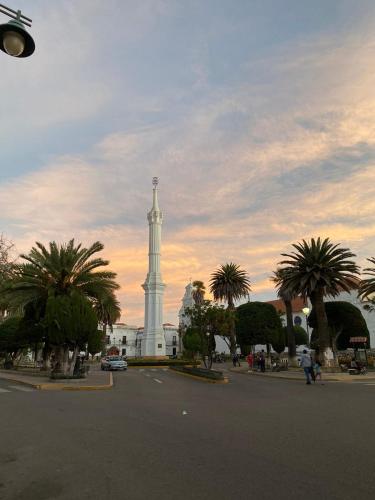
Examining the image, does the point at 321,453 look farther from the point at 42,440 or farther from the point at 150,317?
the point at 150,317

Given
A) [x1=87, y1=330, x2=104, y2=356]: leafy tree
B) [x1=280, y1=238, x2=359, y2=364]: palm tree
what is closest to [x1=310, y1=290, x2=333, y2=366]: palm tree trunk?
[x1=280, y1=238, x2=359, y2=364]: palm tree

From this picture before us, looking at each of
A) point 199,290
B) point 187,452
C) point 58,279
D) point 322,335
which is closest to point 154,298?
point 199,290

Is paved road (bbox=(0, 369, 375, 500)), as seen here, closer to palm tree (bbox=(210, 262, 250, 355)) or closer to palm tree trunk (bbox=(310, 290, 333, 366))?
palm tree trunk (bbox=(310, 290, 333, 366))

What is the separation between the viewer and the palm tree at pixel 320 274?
3303 centimetres

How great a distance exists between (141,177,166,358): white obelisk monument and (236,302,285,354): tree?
21.6 meters

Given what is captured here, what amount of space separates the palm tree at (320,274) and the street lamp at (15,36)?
30.1 metres

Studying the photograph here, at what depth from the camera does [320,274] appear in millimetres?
33344

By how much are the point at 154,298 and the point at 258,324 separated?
2514 cm

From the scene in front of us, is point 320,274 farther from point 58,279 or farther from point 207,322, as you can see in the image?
point 58,279

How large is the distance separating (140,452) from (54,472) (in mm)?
1496

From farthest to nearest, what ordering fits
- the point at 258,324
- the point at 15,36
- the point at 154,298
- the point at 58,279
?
the point at 154,298 < the point at 258,324 < the point at 58,279 < the point at 15,36

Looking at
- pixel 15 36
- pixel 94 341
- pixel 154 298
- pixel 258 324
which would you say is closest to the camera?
pixel 15 36

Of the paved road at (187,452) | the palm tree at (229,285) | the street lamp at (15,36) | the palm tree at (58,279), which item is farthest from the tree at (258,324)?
the street lamp at (15,36)

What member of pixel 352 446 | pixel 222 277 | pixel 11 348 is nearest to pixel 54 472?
pixel 352 446
